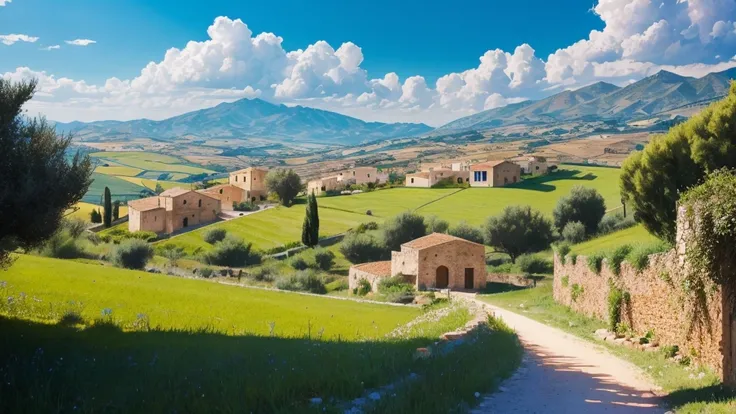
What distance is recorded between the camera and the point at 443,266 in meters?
47.7

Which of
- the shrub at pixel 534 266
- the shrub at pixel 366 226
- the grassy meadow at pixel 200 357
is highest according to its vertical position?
the shrub at pixel 366 226

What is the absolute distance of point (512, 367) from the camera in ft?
43.2

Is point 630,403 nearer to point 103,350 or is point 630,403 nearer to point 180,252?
point 103,350

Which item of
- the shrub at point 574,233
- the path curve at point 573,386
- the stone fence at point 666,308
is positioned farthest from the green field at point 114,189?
the path curve at point 573,386

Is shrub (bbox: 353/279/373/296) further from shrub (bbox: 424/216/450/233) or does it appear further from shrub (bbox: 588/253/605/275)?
shrub (bbox: 588/253/605/275)

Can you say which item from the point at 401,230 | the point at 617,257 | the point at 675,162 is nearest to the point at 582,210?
the point at 401,230

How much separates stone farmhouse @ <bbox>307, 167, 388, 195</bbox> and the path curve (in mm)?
98657

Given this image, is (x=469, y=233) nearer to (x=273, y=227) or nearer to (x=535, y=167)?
(x=273, y=227)

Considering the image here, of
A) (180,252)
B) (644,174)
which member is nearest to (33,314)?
(644,174)

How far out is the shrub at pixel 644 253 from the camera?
17.0 metres

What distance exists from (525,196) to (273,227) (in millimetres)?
37368

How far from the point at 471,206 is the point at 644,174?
58.4 m

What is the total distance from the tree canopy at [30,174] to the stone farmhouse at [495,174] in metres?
95.7

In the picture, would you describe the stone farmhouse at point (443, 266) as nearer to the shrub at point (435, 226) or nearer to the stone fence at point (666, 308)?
the shrub at point (435, 226)
